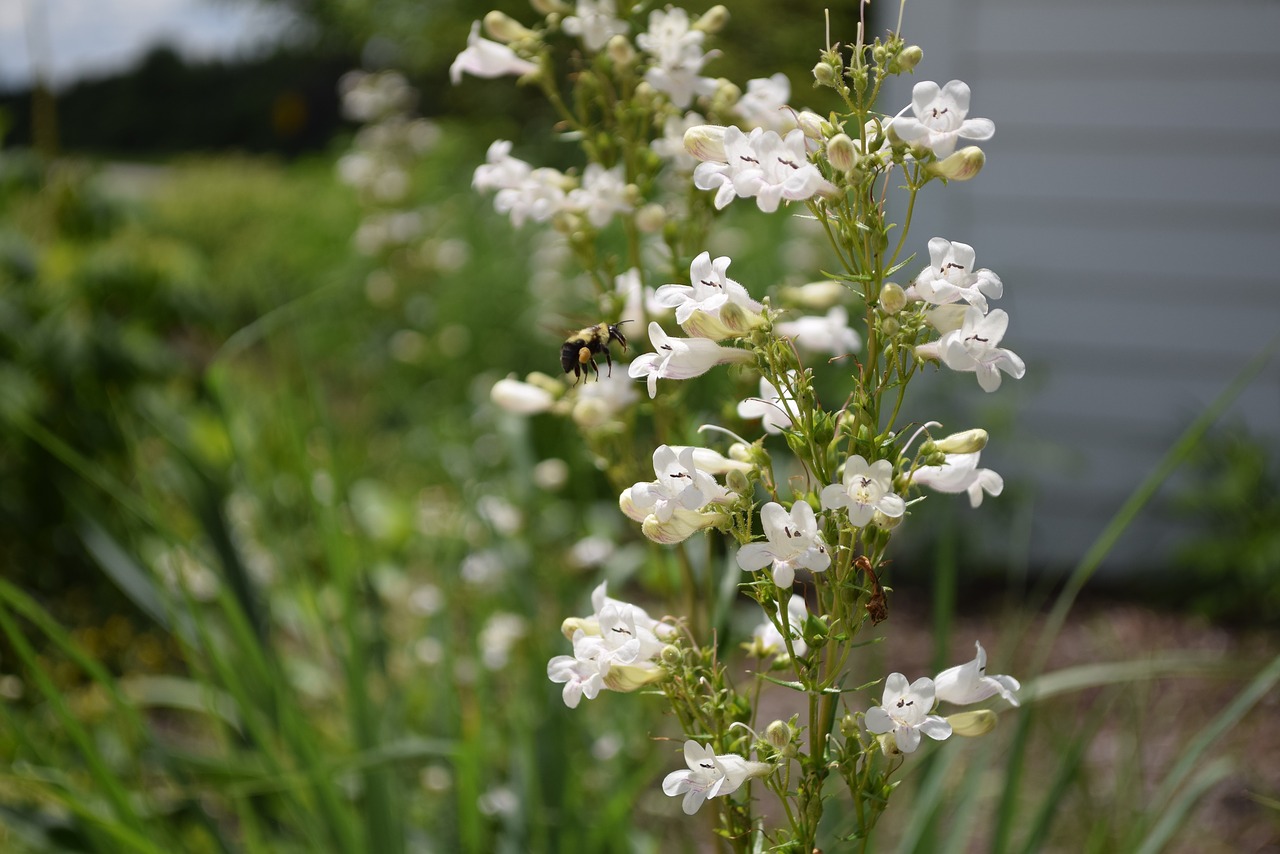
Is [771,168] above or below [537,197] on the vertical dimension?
above

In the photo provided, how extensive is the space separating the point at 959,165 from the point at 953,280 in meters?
0.11

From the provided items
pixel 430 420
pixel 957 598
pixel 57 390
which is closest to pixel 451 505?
pixel 430 420

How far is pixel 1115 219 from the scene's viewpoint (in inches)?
143

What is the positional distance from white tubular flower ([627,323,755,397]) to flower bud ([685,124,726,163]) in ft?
0.51

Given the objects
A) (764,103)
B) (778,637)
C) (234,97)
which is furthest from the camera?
(234,97)

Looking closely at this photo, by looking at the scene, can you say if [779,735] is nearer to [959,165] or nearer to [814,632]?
[814,632]

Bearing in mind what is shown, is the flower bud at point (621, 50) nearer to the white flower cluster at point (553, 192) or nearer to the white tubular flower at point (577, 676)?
the white flower cluster at point (553, 192)

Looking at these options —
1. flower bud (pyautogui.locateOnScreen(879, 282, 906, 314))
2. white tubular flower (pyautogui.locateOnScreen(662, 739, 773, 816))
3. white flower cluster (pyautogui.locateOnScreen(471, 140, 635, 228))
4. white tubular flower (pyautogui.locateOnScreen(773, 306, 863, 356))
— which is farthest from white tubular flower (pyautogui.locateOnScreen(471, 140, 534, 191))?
white tubular flower (pyautogui.locateOnScreen(662, 739, 773, 816))

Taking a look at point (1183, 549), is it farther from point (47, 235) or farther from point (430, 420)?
point (47, 235)

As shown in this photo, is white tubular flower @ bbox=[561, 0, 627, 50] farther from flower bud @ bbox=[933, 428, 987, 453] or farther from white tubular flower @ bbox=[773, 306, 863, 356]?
flower bud @ bbox=[933, 428, 987, 453]

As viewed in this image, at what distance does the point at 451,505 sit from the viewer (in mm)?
3514

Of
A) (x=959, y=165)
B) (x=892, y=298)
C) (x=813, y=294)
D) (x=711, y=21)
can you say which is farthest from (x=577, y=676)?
(x=711, y=21)

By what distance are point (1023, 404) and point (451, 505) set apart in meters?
2.08

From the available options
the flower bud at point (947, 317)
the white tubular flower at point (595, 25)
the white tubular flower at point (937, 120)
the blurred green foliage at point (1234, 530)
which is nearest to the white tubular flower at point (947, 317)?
the flower bud at point (947, 317)
